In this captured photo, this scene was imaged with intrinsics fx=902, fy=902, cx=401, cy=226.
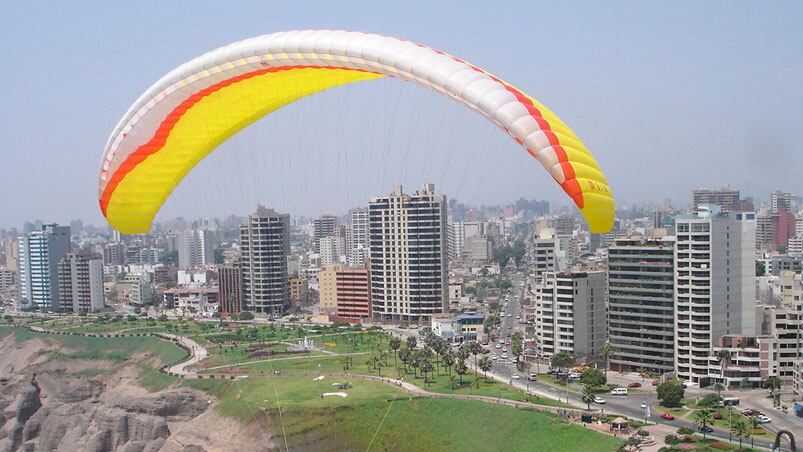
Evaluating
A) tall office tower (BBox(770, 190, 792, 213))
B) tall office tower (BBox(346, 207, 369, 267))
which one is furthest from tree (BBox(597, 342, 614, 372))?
tall office tower (BBox(770, 190, 792, 213))

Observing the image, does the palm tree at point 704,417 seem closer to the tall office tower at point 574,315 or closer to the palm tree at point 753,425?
the palm tree at point 753,425

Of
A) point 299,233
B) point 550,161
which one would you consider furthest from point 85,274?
point 299,233

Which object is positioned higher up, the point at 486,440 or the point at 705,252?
the point at 705,252

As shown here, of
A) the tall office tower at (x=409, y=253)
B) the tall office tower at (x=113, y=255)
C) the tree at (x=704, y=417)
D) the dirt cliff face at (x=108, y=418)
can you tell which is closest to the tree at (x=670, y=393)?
the tree at (x=704, y=417)

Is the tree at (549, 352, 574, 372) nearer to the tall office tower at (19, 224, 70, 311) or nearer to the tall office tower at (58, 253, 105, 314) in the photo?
the tall office tower at (58, 253, 105, 314)

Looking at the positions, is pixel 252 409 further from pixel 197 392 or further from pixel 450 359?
pixel 450 359

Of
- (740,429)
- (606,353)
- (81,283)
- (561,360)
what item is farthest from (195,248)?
(740,429)
